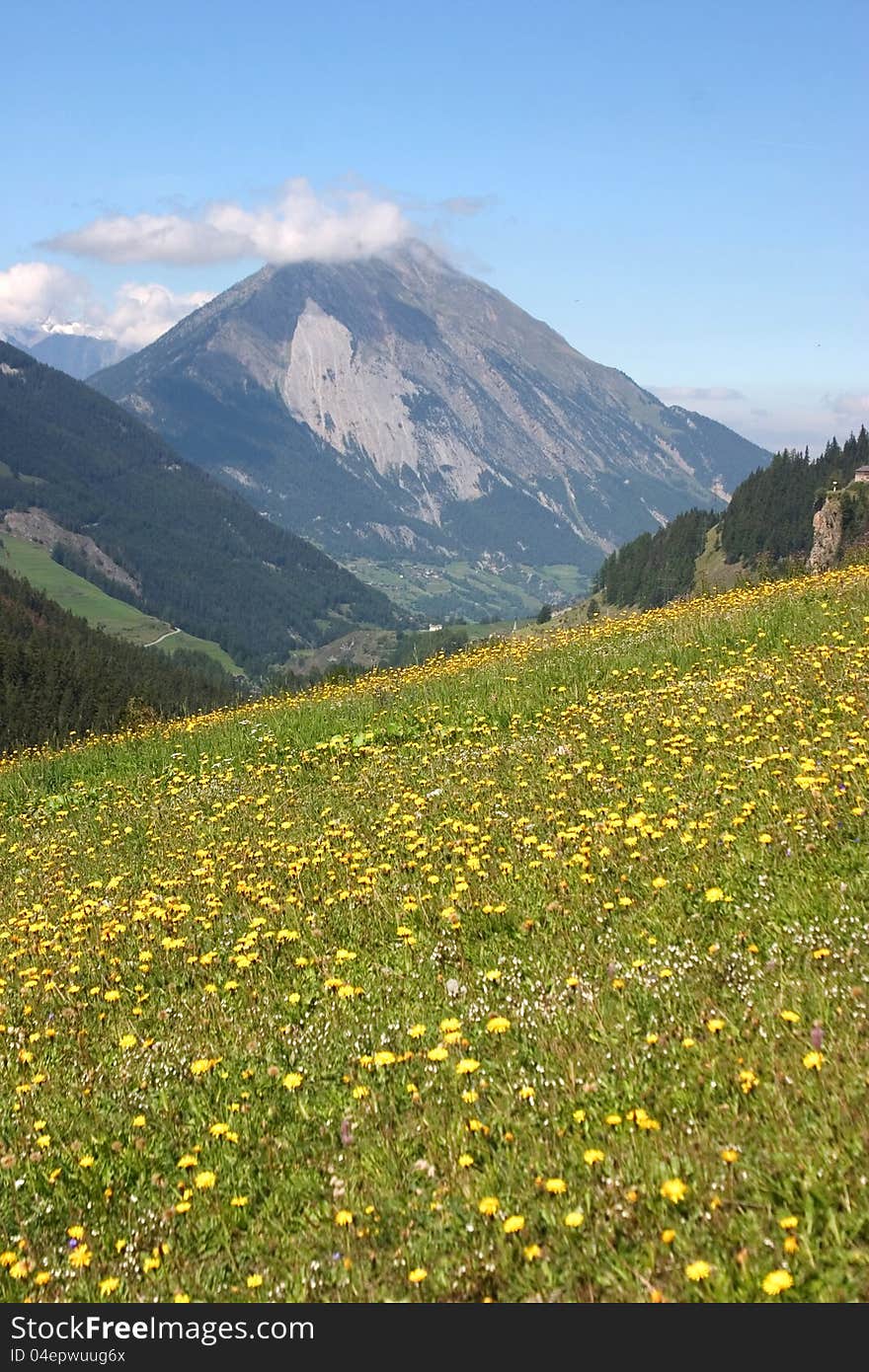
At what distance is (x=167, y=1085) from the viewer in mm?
7391

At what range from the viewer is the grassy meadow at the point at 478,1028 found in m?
4.96

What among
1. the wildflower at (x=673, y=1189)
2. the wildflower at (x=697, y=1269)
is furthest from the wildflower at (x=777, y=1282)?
the wildflower at (x=673, y=1189)

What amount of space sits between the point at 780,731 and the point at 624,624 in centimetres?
1175

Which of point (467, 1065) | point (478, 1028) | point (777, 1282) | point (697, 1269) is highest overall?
point (777, 1282)

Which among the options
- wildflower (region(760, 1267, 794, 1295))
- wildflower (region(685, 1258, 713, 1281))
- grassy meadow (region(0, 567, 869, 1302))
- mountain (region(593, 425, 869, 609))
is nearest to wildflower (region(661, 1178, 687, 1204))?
grassy meadow (region(0, 567, 869, 1302))

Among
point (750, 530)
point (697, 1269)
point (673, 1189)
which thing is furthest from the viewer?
point (750, 530)

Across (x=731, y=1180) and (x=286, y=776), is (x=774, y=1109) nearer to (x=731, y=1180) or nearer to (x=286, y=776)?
(x=731, y=1180)

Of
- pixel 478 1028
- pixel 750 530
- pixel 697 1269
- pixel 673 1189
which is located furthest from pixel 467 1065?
pixel 750 530

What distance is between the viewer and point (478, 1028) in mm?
7148

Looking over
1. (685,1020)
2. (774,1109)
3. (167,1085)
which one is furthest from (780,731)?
(167,1085)

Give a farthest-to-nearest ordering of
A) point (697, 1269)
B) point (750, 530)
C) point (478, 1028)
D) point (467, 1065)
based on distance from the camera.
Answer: point (750, 530)
point (478, 1028)
point (467, 1065)
point (697, 1269)

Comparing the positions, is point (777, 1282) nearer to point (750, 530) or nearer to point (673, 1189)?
point (673, 1189)

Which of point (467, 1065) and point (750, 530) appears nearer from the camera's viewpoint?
point (467, 1065)

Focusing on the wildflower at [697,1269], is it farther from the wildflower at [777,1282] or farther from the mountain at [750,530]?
the mountain at [750,530]
